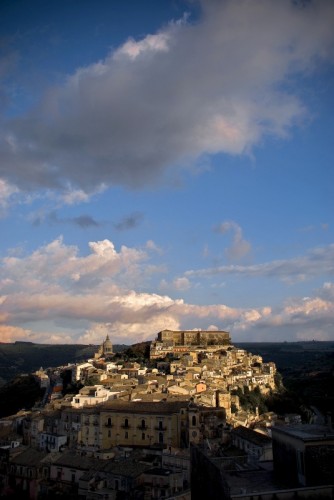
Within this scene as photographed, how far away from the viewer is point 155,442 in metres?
42.7

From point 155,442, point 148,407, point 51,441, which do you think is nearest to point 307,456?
point 155,442

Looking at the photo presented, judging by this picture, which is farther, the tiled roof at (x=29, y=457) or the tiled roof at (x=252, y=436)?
the tiled roof at (x=29, y=457)

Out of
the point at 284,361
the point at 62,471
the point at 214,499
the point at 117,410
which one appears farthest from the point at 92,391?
the point at 284,361

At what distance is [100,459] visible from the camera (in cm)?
3834

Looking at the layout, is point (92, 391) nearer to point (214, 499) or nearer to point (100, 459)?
point (100, 459)

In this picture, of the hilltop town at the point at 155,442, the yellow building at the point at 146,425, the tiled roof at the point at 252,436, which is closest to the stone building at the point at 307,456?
the hilltop town at the point at 155,442

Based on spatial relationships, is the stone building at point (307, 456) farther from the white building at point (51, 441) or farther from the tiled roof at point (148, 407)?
the white building at point (51, 441)

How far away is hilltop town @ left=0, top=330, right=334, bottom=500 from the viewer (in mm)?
12312

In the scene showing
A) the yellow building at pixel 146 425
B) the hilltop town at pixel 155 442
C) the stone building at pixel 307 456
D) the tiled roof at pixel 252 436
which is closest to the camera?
the stone building at pixel 307 456

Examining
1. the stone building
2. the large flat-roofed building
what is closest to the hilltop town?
the stone building

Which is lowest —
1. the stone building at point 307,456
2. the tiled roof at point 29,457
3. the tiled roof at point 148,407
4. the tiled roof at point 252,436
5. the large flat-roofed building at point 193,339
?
the tiled roof at point 29,457

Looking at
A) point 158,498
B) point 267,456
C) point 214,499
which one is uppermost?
point 214,499

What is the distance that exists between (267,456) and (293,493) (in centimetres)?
2561

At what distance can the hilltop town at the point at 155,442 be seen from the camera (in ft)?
40.4
